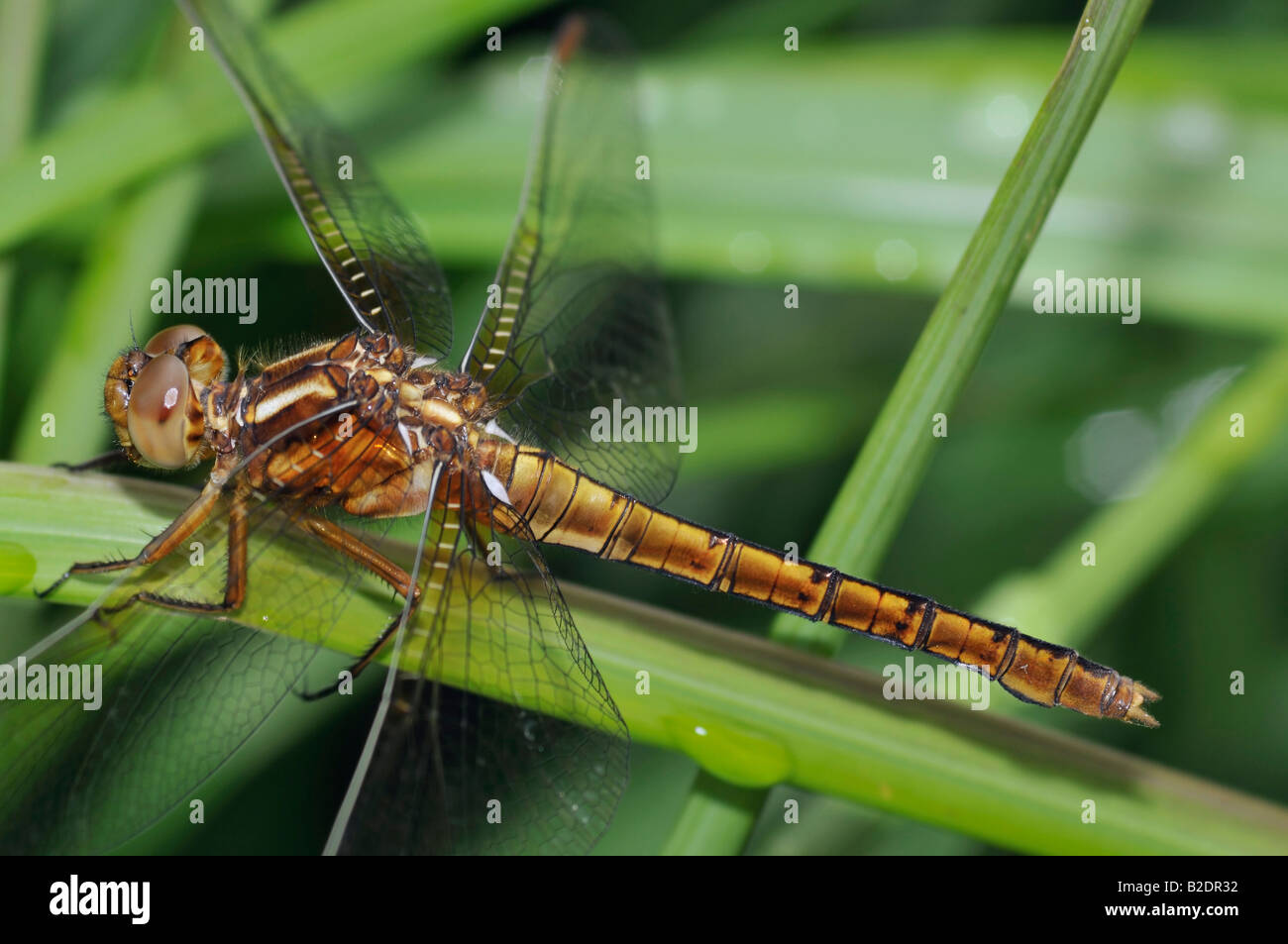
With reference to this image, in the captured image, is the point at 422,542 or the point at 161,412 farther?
the point at 161,412

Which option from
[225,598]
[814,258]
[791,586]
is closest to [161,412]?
[225,598]

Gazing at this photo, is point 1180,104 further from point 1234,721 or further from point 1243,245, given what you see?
point 1234,721

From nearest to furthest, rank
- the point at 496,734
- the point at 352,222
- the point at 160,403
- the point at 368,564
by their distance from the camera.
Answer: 1. the point at 496,734
2. the point at 368,564
3. the point at 160,403
4. the point at 352,222

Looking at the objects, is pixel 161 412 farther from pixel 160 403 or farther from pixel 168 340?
pixel 168 340

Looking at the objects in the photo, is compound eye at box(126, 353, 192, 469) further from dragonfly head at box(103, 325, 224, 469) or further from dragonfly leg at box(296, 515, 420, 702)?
dragonfly leg at box(296, 515, 420, 702)

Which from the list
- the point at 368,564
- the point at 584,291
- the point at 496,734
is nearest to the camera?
the point at 496,734
